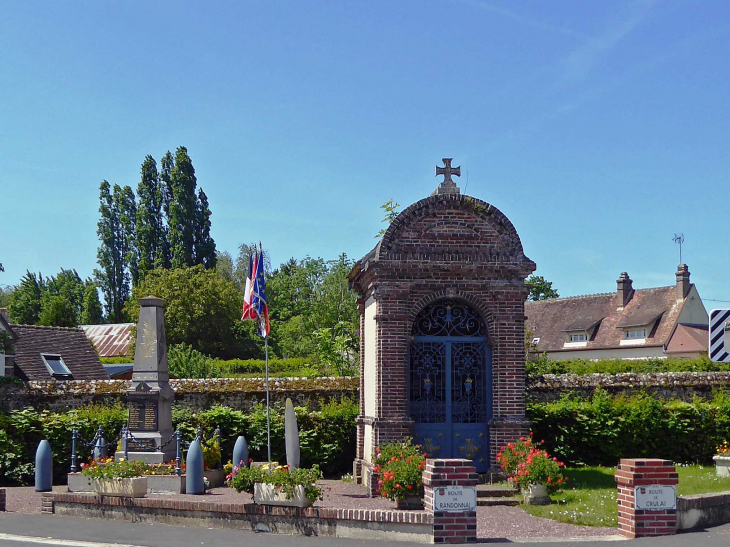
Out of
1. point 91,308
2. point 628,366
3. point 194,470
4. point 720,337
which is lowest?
point 194,470

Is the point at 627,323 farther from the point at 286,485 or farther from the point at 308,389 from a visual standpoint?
the point at 286,485

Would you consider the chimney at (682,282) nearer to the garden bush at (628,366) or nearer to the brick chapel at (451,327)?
the garden bush at (628,366)

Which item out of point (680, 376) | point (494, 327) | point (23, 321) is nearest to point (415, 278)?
point (494, 327)

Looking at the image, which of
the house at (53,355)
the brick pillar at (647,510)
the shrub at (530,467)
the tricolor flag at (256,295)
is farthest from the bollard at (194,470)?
the house at (53,355)

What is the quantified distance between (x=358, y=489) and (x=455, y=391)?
2.57 metres

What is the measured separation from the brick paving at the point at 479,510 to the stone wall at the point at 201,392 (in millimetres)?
2990

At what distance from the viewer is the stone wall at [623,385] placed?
18.6 metres

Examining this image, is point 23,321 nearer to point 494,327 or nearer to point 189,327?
point 189,327

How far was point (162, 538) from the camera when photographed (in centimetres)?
1009

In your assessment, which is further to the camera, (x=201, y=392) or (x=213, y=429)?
(x=201, y=392)

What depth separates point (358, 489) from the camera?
14844 millimetres

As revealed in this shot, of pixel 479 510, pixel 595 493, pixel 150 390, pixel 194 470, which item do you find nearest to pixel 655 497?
pixel 479 510

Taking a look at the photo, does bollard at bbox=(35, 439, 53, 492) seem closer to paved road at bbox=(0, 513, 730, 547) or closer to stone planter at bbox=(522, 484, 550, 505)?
paved road at bbox=(0, 513, 730, 547)

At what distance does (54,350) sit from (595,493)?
873 inches
